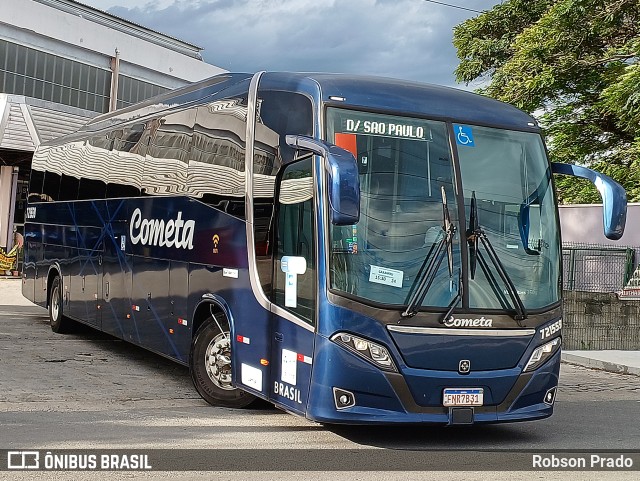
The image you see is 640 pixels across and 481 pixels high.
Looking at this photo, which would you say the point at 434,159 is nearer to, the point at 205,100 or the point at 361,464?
the point at 361,464

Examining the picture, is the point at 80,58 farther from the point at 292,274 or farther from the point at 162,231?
the point at 292,274

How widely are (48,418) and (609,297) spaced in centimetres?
1199

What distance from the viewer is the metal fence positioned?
17734 millimetres

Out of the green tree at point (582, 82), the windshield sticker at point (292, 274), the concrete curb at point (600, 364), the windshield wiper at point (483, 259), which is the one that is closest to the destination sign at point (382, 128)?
the windshield wiper at point (483, 259)

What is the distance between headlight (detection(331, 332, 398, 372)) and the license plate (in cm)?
51

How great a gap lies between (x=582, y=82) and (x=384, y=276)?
22390 mm

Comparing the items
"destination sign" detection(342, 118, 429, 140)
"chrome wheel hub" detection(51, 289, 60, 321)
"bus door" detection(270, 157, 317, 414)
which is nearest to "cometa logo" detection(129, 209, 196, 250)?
"bus door" detection(270, 157, 317, 414)

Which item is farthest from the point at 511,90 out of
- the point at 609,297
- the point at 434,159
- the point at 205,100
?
the point at 434,159

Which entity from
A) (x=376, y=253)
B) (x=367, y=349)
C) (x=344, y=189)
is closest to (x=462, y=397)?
(x=367, y=349)

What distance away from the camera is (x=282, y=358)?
847 cm

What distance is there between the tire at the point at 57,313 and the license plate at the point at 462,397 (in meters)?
9.13

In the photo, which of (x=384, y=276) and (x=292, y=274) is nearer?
(x=384, y=276)

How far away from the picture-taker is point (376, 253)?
7.89 meters

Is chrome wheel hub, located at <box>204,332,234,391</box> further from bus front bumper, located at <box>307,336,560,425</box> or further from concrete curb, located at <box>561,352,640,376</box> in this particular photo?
concrete curb, located at <box>561,352,640,376</box>
